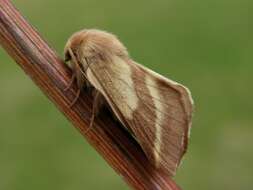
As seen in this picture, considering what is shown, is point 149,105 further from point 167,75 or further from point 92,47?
point 167,75

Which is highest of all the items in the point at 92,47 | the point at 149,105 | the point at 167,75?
the point at 92,47

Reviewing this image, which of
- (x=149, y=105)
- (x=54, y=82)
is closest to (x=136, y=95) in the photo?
(x=149, y=105)

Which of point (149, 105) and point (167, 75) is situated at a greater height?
point (149, 105)

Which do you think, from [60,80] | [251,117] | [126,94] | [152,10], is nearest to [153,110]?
[126,94]

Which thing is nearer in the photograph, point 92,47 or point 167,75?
point 92,47

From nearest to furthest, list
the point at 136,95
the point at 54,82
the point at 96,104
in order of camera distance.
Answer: the point at 54,82
the point at 96,104
the point at 136,95

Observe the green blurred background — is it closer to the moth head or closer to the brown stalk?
the moth head
